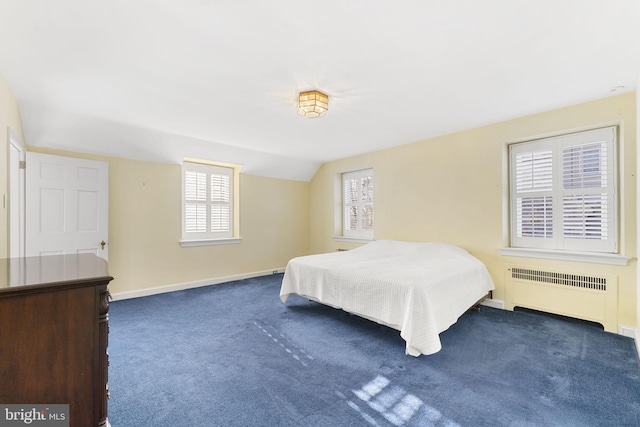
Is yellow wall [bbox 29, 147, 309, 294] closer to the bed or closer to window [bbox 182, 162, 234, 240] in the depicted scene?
window [bbox 182, 162, 234, 240]

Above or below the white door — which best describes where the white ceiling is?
above

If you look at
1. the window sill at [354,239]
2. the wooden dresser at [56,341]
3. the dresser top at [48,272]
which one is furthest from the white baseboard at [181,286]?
the wooden dresser at [56,341]

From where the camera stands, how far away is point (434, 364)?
7.34ft

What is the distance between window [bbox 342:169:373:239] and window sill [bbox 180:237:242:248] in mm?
2110

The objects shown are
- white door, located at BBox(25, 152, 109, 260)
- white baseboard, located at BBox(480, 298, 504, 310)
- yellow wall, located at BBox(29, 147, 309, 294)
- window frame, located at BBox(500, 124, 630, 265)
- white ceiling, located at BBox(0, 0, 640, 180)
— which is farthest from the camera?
yellow wall, located at BBox(29, 147, 309, 294)

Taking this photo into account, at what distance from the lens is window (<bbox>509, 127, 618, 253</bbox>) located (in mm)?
2963

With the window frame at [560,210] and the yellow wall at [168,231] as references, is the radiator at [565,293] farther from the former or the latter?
the yellow wall at [168,231]

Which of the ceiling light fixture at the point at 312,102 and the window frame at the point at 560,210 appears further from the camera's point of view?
the window frame at the point at 560,210

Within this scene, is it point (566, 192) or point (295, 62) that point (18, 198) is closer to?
point (295, 62)

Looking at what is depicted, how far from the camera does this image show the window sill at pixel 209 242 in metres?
4.59

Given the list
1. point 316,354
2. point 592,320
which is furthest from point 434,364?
point 592,320

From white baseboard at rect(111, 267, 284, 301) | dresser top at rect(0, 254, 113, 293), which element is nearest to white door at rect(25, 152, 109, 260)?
white baseboard at rect(111, 267, 284, 301)

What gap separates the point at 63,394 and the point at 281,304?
9.20ft

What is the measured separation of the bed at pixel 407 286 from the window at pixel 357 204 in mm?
1418
